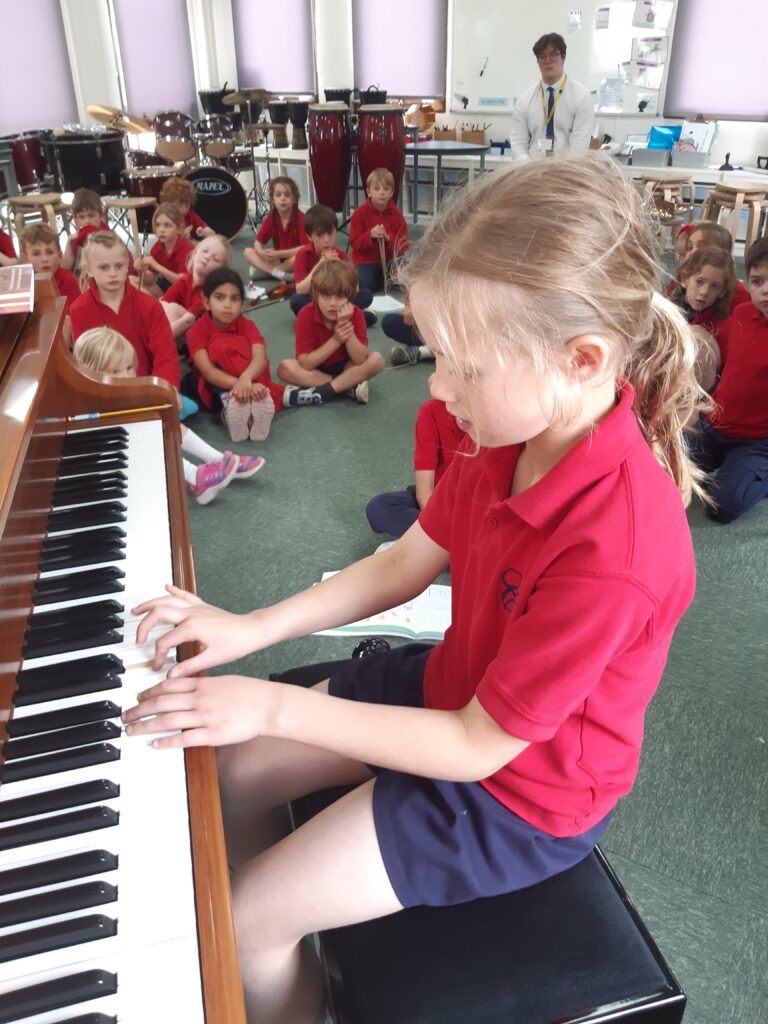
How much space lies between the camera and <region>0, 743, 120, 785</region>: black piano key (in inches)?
31.2

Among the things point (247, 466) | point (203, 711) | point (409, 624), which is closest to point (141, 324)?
point (247, 466)

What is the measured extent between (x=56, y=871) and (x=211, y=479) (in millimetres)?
2245

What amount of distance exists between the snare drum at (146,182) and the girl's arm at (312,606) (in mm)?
6044

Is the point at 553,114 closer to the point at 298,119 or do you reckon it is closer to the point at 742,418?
the point at 298,119

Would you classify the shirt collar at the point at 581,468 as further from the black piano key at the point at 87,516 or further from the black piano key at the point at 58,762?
the black piano key at the point at 87,516

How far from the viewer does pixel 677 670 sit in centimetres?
205

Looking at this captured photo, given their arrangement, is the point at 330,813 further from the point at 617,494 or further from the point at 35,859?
the point at 617,494

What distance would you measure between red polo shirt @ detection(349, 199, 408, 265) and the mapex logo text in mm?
1731

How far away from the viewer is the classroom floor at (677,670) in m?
1.42

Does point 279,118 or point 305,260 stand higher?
point 279,118

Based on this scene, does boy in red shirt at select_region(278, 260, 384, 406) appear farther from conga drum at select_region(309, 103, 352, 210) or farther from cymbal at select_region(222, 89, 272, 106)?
cymbal at select_region(222, 89, 272, 106)

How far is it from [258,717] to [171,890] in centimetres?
19

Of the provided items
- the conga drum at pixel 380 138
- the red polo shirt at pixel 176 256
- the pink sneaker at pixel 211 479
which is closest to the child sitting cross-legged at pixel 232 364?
the pink sneaker at pixel 211 479

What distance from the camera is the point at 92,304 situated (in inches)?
124
